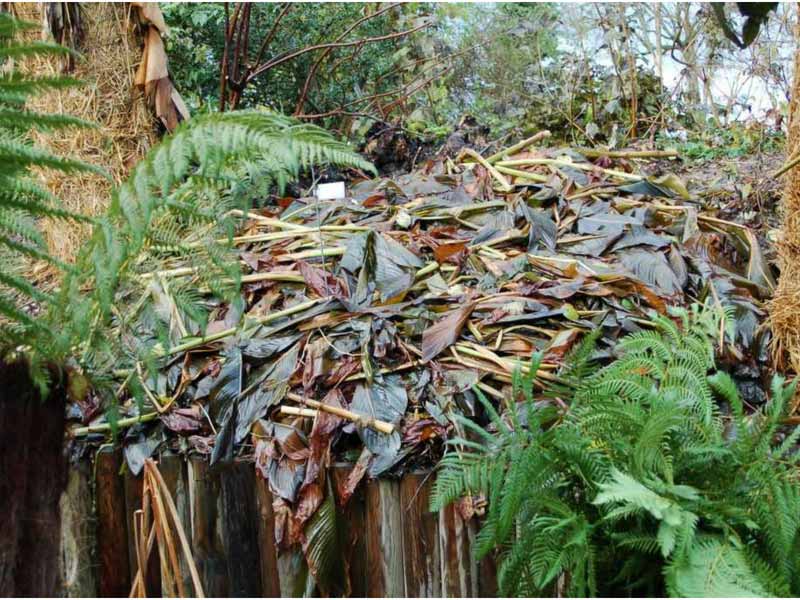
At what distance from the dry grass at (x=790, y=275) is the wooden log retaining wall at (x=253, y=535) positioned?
96 centimetres

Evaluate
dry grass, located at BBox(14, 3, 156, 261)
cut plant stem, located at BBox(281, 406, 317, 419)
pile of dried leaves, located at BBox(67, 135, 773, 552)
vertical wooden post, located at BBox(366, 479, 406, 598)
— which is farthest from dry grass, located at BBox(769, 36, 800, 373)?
dry grass, located at BBox(14, 3, 156, 261)

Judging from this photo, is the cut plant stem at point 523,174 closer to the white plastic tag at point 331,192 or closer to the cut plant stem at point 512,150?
the cut plant stem at point 512,150

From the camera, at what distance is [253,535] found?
1.79 m

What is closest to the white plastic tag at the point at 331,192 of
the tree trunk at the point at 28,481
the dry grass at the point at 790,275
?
the dry grass at the point at 790,275

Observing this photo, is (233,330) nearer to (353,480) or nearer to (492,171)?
(353,480)

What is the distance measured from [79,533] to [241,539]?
1.23 ft

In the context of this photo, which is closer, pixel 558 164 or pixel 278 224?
pixel 278 224

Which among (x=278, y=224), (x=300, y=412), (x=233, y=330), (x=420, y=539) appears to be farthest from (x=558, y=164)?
(x=420, y=539)

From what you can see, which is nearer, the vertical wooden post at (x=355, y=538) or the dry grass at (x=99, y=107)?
the vertical wooden post at (x=355, y=538)

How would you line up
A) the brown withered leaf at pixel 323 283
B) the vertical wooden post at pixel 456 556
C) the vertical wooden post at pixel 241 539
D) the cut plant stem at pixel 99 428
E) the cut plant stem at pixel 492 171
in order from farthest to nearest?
the cut plant stem at pixel 492 171, the brown withered leaf at pixel 323 283, the cut plant stem at pixel 99 428, the vertical wooden post at pixel 241 539, the vertical wooden post at pixel 456 556

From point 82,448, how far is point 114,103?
5.21 ft

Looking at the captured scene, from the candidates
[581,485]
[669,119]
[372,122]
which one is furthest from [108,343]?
[669,119]

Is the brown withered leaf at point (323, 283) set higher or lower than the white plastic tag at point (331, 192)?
lower

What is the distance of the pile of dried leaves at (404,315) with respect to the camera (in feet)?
5.96
